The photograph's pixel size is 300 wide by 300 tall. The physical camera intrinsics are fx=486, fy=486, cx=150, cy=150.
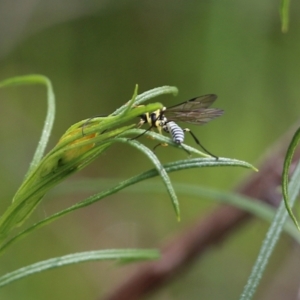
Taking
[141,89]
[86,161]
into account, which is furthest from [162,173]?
[141,89]

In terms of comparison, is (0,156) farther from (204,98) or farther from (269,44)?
(204,98)

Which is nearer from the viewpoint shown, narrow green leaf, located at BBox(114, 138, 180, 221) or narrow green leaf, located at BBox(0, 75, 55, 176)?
narrow green leaf, located at BBox(114, 138, 180, 221)

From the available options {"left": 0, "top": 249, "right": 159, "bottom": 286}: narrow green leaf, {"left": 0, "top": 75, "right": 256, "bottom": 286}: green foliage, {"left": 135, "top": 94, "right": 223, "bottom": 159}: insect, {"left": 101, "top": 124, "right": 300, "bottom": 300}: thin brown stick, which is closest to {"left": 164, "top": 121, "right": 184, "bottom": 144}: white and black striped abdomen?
{"left": 135, "top": 94, "right": 223, "bottom": 159}: insect

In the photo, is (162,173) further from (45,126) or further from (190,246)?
(190,246)

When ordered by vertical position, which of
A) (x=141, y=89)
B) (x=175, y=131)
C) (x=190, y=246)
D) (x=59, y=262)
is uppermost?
(x=175, y=131)

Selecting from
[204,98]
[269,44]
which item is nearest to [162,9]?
[269,44]

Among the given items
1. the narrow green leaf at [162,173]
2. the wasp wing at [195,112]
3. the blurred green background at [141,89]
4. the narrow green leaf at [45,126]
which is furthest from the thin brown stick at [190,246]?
the narrow green leaf at [162,173]

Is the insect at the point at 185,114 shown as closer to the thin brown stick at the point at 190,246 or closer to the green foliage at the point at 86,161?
the green foliage at the point at 86,161

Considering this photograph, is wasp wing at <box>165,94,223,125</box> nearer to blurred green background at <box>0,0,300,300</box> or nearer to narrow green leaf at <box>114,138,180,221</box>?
narrow green leaf at <box>114,138,180,221</box>
